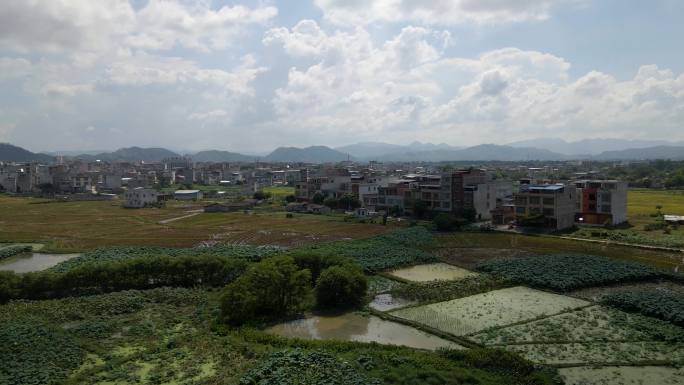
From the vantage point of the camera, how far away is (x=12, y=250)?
3659 cm

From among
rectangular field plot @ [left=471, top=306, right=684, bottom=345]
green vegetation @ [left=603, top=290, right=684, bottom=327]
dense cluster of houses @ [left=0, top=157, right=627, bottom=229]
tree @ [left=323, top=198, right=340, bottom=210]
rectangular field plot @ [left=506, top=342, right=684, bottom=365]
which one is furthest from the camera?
tree @ [left=323, top=198, right=340, bottom=210]

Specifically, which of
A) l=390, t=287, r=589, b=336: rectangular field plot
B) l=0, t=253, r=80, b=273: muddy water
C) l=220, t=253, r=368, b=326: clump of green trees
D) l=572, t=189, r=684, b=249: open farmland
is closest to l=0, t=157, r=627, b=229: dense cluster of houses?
l=572, t=189, r=684, b=249: open farmland

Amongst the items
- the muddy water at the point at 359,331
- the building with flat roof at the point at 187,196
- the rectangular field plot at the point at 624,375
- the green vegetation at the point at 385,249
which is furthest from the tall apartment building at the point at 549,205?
the building with flat roof at the point at 187,196

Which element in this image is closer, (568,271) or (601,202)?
(568,271)

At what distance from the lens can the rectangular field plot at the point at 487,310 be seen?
2048 cm

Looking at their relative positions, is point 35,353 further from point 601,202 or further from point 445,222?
point 601,202

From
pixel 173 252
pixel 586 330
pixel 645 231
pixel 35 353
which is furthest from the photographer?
pixel 645 231

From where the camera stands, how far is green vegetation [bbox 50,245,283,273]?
32875 mm

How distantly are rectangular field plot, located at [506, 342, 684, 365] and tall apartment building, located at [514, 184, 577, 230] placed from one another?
24.9 m

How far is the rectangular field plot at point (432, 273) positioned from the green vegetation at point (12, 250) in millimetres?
26601

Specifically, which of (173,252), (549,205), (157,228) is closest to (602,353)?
(549,205)

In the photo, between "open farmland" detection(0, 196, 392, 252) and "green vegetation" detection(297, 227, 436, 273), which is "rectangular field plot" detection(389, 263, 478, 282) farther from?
"open farmland" detection(0, 196, 392, 252)

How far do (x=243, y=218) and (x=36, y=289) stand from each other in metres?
30.4

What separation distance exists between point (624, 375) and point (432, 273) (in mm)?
14052
